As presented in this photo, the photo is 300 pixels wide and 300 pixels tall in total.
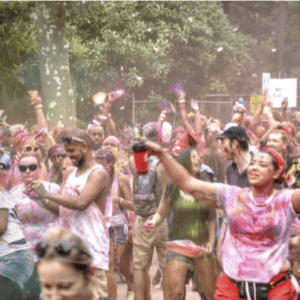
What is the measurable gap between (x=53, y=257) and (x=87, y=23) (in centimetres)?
2277

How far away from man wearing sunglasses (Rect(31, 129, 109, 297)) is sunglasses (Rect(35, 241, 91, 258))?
248 cm

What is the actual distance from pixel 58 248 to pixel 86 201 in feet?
8.48

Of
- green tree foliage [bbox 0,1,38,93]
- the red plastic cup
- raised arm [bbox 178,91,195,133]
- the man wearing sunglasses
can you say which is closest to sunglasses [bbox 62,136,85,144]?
the man wearing sunglasses

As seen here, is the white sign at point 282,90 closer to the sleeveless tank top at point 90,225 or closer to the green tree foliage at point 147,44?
the green tree foliage at point 147,44

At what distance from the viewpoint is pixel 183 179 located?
5180 millimetres

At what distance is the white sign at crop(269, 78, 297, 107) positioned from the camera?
57.4 ft

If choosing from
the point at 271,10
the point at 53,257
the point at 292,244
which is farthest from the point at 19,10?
the point at 271,10

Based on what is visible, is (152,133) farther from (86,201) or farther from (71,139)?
(86,201)

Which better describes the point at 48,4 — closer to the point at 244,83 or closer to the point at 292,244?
the point at 292,244

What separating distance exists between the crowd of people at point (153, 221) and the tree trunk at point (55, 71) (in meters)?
7.58

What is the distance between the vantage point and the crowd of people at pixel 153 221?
4.98 meters

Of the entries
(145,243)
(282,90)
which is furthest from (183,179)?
(282,90)

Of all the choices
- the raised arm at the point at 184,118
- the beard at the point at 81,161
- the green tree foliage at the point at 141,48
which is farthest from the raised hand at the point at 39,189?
the green tree foliage at the point at 141,48

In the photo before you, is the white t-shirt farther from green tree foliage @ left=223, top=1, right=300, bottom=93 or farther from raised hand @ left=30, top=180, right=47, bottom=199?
green tree foliage @ left=223, top=1, right=300, bottom=93
